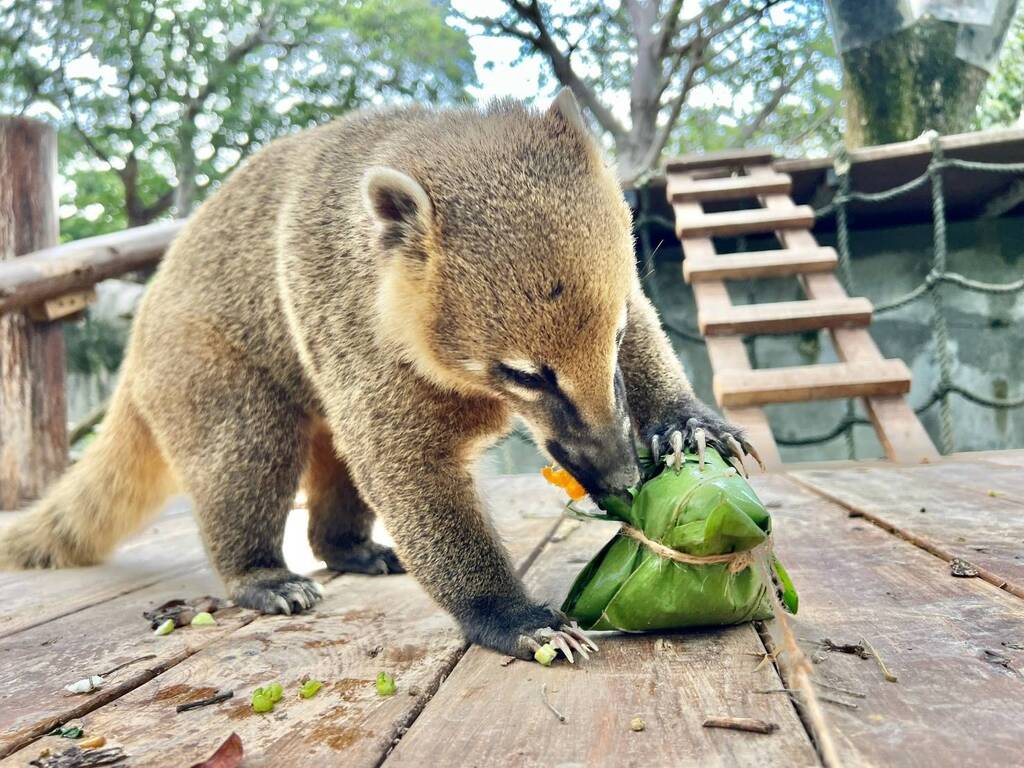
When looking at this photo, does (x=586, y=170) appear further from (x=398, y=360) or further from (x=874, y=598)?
(x=874, y=598)

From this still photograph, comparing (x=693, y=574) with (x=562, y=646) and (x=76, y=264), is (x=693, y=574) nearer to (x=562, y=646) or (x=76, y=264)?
(x=562, y=646)

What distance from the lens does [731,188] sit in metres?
5.52

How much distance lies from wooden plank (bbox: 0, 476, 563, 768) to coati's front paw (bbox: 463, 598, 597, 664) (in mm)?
61

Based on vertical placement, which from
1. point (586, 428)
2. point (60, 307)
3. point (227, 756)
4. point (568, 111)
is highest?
point (568, 111)

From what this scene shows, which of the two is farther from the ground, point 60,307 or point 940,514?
point 60,307

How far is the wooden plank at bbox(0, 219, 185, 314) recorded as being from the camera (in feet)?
15.0

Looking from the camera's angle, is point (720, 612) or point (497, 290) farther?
point (497, 290)

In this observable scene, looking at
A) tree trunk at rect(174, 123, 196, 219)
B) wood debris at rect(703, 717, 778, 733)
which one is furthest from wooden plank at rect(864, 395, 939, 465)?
tree trunk at rect(174, 123, 196, 219)

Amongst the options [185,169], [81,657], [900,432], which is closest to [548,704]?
[81,657]

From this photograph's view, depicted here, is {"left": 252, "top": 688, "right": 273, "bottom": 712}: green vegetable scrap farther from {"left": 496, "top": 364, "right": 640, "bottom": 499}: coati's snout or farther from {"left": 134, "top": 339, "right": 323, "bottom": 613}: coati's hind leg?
{"left": 134, "top": 339, "right": 323, "bottom": 613}: coati's hind leg

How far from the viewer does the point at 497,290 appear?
1832 mm

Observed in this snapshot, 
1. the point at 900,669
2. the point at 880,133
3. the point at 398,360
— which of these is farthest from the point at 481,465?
the point at 880,133

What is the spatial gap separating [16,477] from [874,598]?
4758mm

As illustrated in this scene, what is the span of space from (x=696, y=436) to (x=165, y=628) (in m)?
1.39
